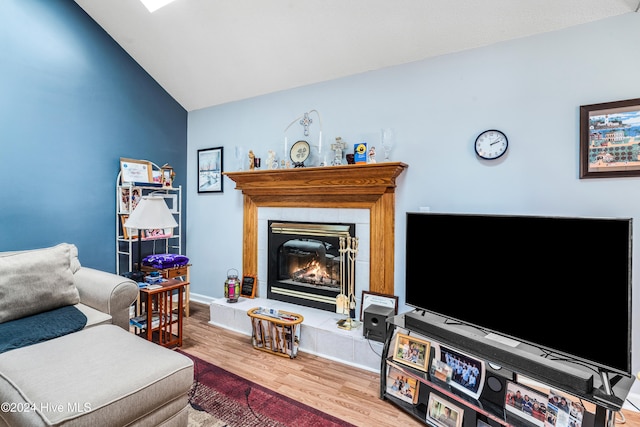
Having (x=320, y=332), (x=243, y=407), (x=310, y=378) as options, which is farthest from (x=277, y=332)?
(x=243, y=407)

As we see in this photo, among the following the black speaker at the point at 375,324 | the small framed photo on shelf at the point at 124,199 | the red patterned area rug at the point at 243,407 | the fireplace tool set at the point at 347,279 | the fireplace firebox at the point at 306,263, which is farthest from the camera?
the small framed photo on shelf at the point at 124,199

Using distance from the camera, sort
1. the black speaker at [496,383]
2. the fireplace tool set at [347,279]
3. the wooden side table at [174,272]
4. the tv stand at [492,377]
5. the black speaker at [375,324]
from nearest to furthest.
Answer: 1. the tv stand at [492,377]
2. the black speaker at [496,383]
3. the black speaker at [375,324]
4. the fireplace tool set at [347,279]
5. the wooden side table at [174,272]

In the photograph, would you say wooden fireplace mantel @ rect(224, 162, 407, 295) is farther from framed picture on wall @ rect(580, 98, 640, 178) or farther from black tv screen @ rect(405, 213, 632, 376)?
framed picture on wall @ rect(580, 98, 640, 178)

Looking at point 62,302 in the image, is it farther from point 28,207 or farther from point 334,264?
point 334,264

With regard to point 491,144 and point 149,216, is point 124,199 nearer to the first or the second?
point 149,216

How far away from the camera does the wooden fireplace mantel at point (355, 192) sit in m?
2.65

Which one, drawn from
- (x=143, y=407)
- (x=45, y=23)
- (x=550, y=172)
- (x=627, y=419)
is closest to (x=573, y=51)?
(x=550, y=172)

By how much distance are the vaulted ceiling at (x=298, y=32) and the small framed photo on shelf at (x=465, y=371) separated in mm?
2206

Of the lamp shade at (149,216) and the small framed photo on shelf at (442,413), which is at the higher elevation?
the lamp shade at (149,216)

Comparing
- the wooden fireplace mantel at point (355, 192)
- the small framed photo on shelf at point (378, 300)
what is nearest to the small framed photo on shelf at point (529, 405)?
the small framed photo on shelf at point (378, 300)

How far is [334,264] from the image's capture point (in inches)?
117

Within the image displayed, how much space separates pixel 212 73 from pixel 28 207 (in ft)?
6.92

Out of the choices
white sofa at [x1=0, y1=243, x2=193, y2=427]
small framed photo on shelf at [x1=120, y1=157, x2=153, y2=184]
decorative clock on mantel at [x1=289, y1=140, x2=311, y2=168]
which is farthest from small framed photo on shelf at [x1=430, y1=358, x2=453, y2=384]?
small framed photo on shelf at [x1=120, y1=157, x2=153, y2=184]

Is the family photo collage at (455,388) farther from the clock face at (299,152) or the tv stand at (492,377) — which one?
the clock face at (299,152)
